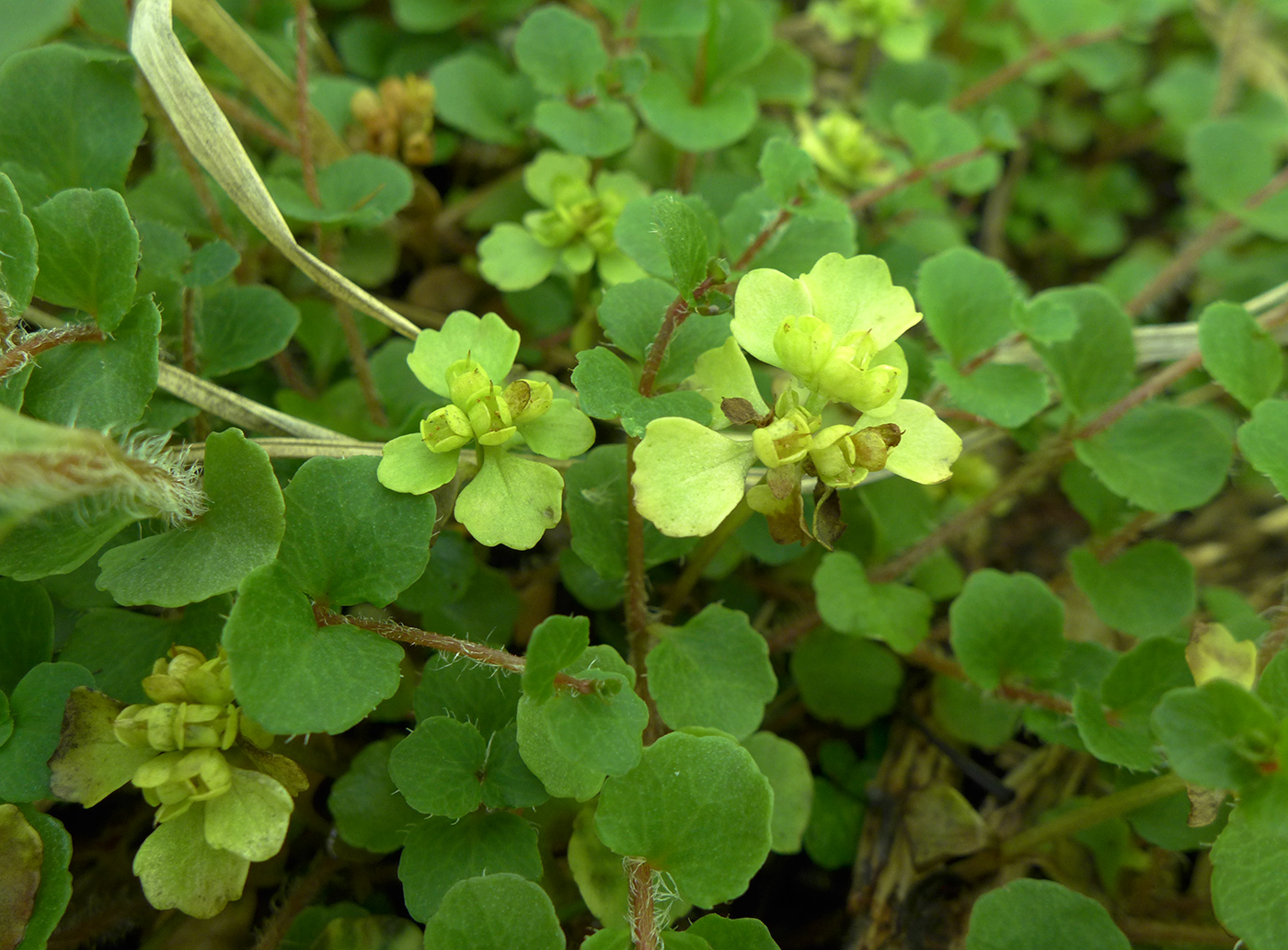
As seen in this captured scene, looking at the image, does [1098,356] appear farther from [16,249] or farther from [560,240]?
[16,249]

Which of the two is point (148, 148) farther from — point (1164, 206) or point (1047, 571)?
point (1164, 206)

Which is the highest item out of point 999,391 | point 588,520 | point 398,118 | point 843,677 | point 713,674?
point 398,118

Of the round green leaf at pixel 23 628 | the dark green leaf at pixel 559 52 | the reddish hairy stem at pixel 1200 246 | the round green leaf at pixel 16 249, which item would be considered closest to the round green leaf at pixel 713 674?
the round green leaf at pixel 23 628

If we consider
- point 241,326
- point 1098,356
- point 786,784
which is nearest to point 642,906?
point 786,784

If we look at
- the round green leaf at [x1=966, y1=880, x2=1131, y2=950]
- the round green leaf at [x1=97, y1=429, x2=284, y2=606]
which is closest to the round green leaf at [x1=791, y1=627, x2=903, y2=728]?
the round green leaf at [x1=966, y1=880, x2=1131, y2=950]

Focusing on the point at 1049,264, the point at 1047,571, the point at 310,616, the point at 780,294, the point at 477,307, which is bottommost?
the point at 1047,571

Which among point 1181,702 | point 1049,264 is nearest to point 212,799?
point 1181,702

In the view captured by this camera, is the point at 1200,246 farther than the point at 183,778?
Yes
